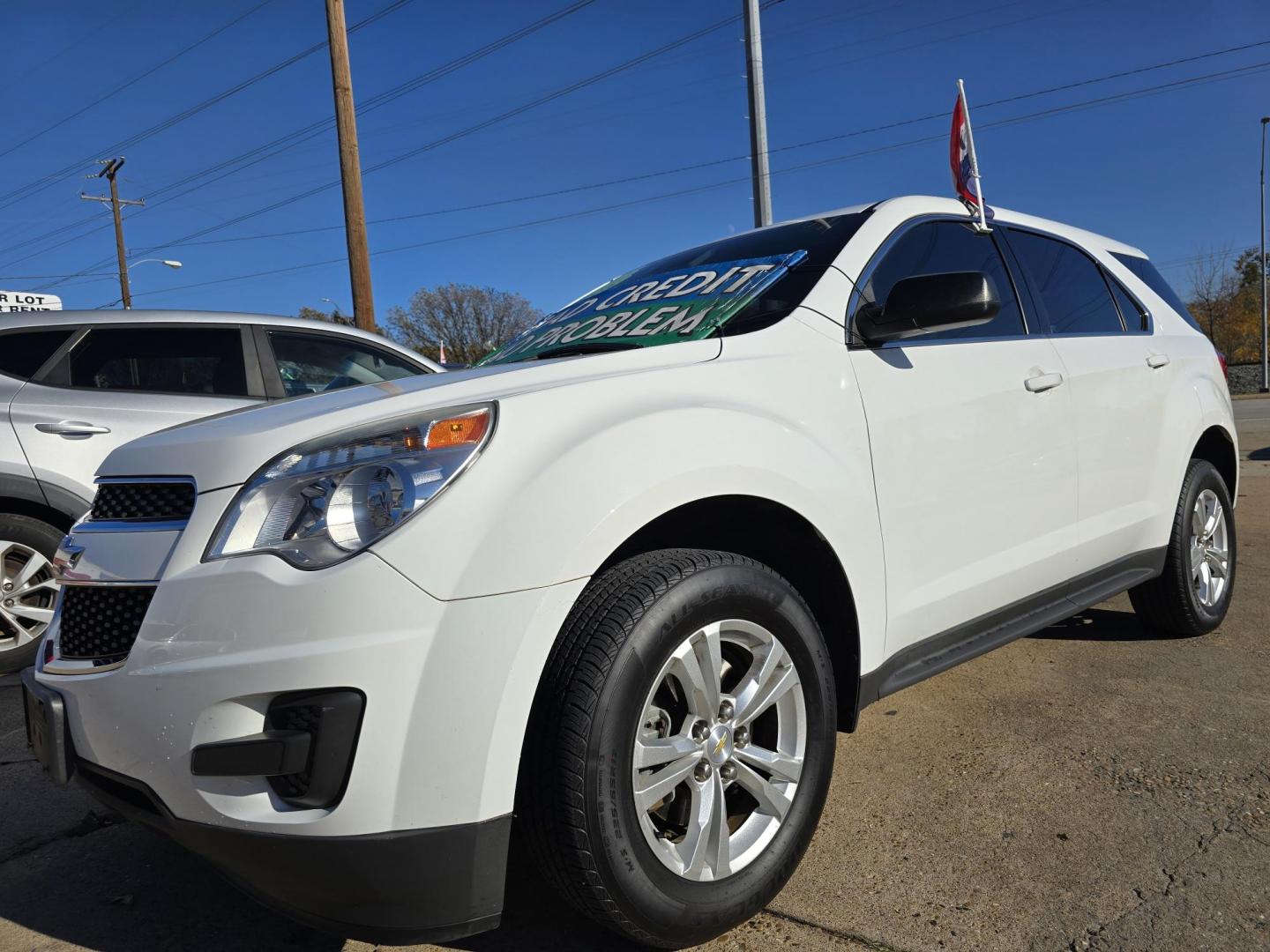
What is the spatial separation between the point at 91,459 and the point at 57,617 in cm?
258

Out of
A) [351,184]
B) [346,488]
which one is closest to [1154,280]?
[346,488]

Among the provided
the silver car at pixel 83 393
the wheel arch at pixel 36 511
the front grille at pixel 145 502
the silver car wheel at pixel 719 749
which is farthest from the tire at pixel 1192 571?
the wheel arch at pixel 36 511

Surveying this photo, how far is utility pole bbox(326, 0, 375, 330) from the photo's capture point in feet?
34.1

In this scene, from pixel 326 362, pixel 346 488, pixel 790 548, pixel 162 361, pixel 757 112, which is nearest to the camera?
pixel 346 488

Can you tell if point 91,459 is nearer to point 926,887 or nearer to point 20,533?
point 20,533

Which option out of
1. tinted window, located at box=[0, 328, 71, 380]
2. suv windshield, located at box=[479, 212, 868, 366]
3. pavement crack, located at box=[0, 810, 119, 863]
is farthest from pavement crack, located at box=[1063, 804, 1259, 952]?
tinted window, located at box=[0, 328, 71, 380]

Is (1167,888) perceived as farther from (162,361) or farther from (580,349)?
(162,361)

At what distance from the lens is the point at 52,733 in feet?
6.00

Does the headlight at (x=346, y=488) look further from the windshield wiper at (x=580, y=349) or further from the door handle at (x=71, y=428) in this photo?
the door handle at (x=71, y=428)

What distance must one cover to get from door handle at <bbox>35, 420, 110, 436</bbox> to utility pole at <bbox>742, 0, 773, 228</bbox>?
23.2ft

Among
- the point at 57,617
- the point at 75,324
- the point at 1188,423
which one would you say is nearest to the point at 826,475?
the point at 57,617

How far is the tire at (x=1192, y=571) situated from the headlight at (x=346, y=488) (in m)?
3.22

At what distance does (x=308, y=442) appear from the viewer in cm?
173

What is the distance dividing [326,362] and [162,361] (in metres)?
0.81
